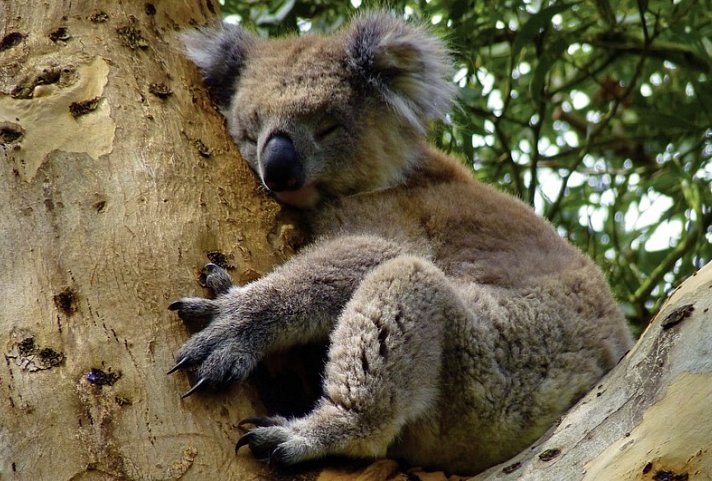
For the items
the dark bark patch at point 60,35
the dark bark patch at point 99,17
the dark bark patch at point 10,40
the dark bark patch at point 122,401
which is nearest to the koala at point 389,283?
the dark bark patch at point 122,401

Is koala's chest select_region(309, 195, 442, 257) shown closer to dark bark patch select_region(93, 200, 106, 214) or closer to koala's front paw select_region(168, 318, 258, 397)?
koala's front paw select_region(168, 318, 258, 397)

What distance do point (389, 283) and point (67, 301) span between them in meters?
0.90

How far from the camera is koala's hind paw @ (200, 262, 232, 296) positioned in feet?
8.53

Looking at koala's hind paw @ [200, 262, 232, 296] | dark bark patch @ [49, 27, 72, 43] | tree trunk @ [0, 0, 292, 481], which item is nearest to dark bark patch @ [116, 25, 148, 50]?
tree trunk @ [0, 0, 292, 481]

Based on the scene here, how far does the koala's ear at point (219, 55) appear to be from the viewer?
326cm

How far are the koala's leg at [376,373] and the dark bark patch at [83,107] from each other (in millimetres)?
1042

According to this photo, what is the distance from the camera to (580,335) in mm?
2826

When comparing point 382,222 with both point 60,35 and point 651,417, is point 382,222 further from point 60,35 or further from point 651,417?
point 651,417

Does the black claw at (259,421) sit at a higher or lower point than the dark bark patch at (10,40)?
lower

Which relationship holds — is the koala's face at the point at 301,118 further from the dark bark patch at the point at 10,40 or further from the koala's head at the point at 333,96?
the dark bark patch at the point at 10,40

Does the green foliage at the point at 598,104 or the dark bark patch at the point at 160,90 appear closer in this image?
the dark bark patch at the point at 160,90

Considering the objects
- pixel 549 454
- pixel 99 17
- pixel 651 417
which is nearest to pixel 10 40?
pixel 99 17

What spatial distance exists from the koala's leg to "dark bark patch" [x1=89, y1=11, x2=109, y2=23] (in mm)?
1352

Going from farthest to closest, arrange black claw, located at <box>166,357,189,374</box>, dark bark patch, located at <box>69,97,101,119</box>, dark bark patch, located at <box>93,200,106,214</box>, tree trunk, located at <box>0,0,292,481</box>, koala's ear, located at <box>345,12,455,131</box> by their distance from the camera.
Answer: koala's ear, located at <box>345,12,455,131</box> → dark bark patch, located at <box>69,97,101,119</box> → dark bark patch, located at <box>93,200,106,214</box> → black claw, located at <box>166,357,189,374</box> → tree trunk, located at <box>0,0,292,481</box>
